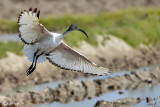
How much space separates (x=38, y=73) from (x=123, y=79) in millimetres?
3019

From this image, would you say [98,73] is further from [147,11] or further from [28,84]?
[147,11]

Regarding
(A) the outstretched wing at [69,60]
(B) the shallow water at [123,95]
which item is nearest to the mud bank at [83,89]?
(B) the shallow water at [123,95]

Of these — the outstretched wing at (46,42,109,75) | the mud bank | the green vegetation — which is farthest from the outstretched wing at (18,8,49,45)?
the green vegetation

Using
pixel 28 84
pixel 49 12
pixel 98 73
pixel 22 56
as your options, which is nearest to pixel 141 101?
pixel 98 73

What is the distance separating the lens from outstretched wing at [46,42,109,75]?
1289 cm

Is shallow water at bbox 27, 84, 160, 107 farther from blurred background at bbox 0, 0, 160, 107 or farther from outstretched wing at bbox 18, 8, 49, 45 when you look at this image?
outstretched wing at bbox 18, 8, 49, 45

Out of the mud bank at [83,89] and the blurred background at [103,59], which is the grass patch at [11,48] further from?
the mud bank at [83,89]

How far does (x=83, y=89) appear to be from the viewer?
16.0 meters

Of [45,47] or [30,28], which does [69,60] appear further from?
[30,28]

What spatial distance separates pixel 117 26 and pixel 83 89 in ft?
32.7

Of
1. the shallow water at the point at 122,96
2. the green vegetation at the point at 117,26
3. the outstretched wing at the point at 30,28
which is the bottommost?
the shallow water at the point at 122,96

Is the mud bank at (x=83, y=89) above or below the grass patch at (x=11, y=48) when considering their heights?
below

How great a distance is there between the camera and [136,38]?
921 inches

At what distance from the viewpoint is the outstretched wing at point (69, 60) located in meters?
12.9
